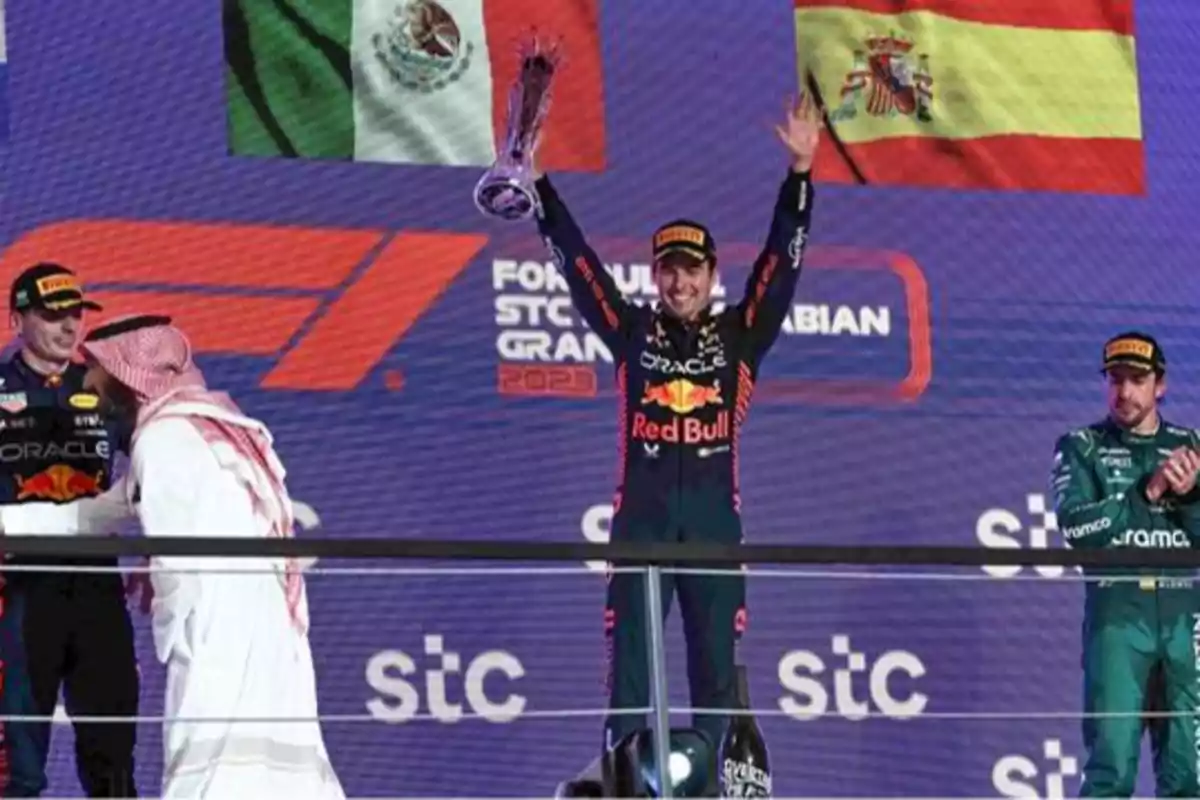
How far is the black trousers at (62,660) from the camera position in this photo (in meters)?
3.79

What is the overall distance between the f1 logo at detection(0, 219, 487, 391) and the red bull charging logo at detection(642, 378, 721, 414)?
523 mm

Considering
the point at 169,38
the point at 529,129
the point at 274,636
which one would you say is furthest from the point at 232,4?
the point at 274,636

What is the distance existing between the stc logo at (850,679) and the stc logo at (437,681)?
461mm

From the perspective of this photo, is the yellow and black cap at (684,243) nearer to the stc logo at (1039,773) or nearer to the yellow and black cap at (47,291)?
the yellow and black cap at (47,291)

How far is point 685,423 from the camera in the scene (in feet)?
14.2

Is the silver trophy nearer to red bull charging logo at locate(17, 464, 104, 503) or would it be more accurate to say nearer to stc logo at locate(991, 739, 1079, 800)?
red bull charging logo at locate(17, 464, 104, 503)

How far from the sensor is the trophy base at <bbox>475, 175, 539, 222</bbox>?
450 cm

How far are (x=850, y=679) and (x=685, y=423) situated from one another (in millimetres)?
636

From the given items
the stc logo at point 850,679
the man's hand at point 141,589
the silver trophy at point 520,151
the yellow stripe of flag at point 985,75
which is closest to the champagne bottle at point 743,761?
the stc logo at point 850,679

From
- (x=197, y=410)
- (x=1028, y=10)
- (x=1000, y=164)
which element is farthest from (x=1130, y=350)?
(x=197, y=410)

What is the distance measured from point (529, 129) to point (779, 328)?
1.71 feet

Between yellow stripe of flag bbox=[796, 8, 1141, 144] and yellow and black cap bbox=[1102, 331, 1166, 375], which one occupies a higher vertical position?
yellow stripe of flag bbox=[796, 8, 1141, 144]

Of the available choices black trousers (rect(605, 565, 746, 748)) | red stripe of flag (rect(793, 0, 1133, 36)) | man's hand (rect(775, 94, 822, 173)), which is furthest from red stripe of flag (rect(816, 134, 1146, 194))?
black trousers (rect(605, 565, 746, 748))

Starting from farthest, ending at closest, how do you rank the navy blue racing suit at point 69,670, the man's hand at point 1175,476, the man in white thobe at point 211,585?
the man's hand at point 1175,476
the navy blue racing suit at point 69,670
the man in white thobe at point 211,585
